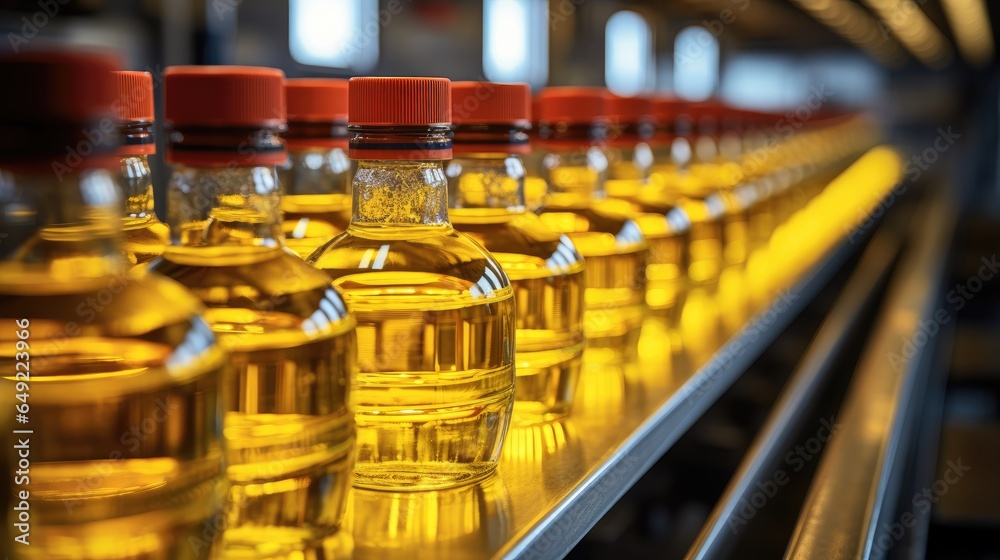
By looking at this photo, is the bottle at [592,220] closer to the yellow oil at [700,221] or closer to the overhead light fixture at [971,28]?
the yellow oil at [700,221]

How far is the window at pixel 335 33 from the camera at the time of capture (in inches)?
162

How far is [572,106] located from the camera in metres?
1.04

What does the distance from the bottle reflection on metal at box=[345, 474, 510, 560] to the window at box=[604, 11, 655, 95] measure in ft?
23.6

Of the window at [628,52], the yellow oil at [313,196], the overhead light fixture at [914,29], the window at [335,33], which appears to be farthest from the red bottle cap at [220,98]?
the window at [628,52]

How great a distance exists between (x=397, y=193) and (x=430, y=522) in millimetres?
207

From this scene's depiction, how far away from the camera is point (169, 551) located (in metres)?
0.46

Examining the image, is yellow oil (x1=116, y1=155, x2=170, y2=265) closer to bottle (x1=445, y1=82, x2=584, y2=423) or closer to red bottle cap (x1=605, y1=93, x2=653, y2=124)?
bottle (x1=445, y1=82, x2=584, y2=423)

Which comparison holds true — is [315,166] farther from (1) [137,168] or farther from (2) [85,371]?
(2) [85,371]

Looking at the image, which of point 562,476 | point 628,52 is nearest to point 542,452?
point 562,476

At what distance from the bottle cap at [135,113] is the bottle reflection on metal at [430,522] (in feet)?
0.87

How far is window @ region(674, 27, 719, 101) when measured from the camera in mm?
9352

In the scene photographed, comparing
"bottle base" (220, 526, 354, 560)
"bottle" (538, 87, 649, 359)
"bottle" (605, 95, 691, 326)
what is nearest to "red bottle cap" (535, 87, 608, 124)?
"bottle" (538, 87, 649, 359)

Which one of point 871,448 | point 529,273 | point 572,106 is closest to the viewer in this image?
point 529,273

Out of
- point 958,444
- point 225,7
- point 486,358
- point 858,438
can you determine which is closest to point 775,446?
point 858,438
